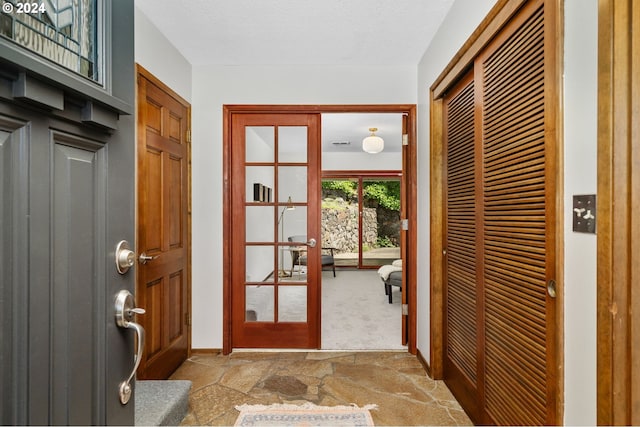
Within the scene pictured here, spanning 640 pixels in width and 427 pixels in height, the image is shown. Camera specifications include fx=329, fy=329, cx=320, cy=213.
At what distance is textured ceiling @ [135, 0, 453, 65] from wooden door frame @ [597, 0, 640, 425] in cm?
146

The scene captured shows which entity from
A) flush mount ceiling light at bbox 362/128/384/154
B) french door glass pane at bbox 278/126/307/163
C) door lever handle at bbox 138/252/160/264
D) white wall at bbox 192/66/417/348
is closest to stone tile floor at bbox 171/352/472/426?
white wall at bbox 192/66/417/348

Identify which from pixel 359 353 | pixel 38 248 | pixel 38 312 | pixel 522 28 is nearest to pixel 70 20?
pixel 38 248

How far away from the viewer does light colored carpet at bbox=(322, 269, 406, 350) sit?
3105 mm

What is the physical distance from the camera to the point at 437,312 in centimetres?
239

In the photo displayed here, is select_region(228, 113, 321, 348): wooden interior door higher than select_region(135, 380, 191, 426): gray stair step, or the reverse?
select_region(228, 113, 321, 348): wooden interior door

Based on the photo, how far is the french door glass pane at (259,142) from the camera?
297cm

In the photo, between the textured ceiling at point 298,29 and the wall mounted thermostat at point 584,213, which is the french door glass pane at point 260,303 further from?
the wall mounted thermostat at point 584,213

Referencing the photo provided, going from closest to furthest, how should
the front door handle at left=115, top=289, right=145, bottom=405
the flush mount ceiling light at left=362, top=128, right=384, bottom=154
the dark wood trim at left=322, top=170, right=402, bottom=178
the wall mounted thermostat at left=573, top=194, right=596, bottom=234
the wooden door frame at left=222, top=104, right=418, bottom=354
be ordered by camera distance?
the front door handle at left=115, top=289, right=145, bottom=405 < the wall mounted thermostat at left=573, top=194, right=596, bottom=234 < the wooden door frame at left=222, top=104, right=418, bottom=354 < the flush mount ceiling light at left=362, top=128, right=384, bottom=154 < the dark wood trim at left=322, top=170, right=402, bottom=178

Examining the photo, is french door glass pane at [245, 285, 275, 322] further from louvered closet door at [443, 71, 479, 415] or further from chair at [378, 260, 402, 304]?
chair at [378, 260, 402, 304]

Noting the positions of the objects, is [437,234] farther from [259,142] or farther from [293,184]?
[259,142]

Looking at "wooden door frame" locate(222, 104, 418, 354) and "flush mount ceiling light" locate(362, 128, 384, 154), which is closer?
"wooden door frame" locate(222, 104, 418, 354)

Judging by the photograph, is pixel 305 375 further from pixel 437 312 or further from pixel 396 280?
pixel 396 280

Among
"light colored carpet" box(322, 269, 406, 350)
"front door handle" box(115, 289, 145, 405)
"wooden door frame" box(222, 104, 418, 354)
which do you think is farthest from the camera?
"light colored carpet" box(322, 269, 406, 350)

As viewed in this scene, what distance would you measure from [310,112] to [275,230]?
43.5 inches
